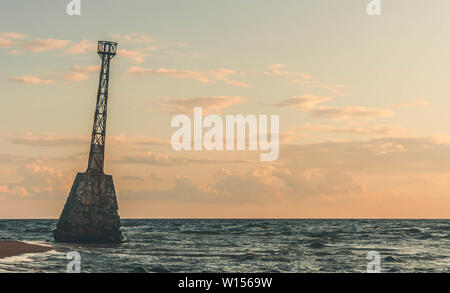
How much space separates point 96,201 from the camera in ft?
176

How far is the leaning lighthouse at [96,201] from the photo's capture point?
174 feet

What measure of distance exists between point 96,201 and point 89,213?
1.33 m

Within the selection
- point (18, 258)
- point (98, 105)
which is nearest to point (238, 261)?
point (18, 258)

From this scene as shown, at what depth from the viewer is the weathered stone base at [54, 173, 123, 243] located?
53.0 meters
